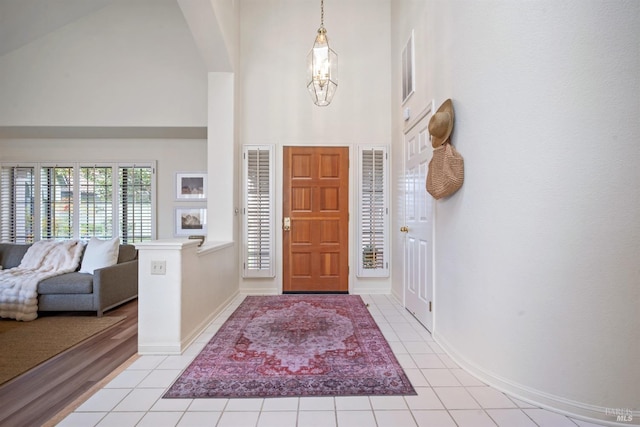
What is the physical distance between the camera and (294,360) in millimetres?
2182

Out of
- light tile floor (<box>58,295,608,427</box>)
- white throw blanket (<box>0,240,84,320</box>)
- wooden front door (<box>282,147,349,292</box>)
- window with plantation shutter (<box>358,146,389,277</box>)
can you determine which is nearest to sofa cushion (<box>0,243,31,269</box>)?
white throw blanket (<box>0,240,84,320</box>)

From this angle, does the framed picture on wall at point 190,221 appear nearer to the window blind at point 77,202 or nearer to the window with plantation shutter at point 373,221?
the window blind at point 77,202

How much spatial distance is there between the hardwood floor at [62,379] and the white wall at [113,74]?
3.17 metres

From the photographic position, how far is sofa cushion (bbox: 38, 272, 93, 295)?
320 cm

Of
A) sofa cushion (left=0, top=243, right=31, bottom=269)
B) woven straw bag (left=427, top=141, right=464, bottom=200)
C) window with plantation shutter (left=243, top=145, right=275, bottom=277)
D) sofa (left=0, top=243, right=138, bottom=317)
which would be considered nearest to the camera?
woven straw bag (left=427, top=141, right=464, bottom=200)

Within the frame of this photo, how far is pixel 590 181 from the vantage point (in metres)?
1.52

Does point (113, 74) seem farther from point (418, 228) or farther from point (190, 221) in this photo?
point (418, 228)

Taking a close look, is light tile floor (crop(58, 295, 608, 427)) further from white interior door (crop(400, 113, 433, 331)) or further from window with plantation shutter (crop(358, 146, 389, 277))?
window with plantation shutter (crop(358, 146, 389, 277))

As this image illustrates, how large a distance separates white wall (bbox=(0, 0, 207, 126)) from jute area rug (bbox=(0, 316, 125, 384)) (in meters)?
2.84

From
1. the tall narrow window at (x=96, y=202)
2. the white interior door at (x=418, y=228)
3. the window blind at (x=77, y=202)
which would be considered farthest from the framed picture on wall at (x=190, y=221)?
the white interior door at (x=418, y=228)

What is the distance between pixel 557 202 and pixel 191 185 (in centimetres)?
481

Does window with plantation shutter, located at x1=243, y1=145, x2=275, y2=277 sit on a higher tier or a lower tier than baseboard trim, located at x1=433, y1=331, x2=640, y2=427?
higher

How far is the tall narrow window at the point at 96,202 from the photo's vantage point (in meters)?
4.89

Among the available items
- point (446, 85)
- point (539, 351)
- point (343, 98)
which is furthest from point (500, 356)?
point (343, 98)
